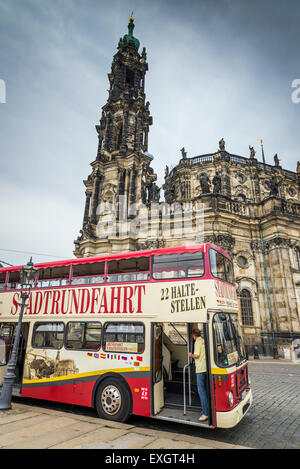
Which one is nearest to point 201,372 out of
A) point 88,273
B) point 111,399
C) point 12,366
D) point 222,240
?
point 111,399

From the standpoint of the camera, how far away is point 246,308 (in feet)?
76.9

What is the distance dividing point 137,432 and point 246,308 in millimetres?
20351

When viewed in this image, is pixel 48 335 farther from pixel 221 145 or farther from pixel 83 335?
pixel 221 145

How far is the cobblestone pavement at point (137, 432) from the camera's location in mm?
4691

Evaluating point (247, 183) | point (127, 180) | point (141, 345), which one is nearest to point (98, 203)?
point (127, 180)

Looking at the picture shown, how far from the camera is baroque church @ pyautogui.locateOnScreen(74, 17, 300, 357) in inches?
902

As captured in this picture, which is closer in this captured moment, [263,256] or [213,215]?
[213,215]

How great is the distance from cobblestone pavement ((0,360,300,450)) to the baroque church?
16.0 meters

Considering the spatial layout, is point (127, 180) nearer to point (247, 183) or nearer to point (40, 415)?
point (247, 183)

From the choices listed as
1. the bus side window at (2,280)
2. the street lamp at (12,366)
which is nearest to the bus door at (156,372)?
the street lamp at (12,366)

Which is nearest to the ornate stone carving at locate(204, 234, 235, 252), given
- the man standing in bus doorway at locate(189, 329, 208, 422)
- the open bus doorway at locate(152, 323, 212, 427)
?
the open bus doorway at locate(152, 323, 212, 427)

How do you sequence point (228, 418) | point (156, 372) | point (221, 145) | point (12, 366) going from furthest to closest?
point (221, 145) → point (12, 366) → point (156, 372) → point (228, 418)

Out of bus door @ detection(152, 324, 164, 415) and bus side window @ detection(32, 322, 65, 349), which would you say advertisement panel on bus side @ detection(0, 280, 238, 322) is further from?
bus door @ detection(152, 324, 164, 415)
